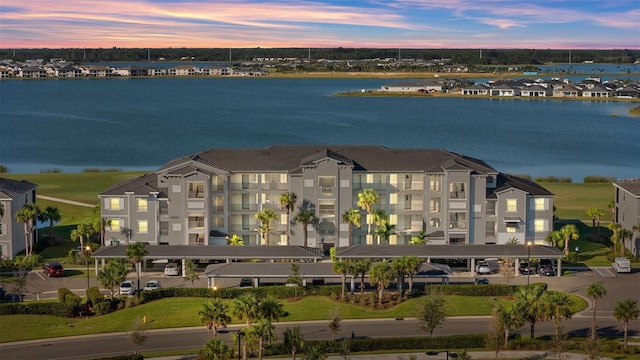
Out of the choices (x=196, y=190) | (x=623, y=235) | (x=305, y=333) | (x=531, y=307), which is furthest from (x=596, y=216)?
(x=305, y=333)

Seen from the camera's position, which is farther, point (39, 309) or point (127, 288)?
point (127, 288)

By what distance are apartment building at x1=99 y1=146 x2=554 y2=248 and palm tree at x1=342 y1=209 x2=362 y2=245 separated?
1.86 ft

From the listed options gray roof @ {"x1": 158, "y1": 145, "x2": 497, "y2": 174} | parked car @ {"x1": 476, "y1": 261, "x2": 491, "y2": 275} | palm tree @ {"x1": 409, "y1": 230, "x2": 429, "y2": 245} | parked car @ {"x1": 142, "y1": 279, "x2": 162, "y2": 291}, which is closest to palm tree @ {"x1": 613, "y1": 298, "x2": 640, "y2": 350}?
parked car @ {"x1": 476, "y1": 261, "x2": 491, "y2": 275}

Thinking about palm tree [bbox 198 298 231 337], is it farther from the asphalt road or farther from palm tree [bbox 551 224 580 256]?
palm tree [bbox 551 224 580 256]

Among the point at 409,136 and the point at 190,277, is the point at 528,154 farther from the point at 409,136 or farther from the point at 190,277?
the point at 190,277

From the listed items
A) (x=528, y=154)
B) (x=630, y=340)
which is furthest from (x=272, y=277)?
(x=528, y=154)

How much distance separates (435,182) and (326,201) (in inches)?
335

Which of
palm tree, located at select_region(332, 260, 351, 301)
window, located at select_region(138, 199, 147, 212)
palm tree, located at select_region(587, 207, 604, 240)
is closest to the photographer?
palm tree, located at select_region(332, 260, 351, 301)

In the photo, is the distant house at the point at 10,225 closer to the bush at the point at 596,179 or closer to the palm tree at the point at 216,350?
the palm tree at the point at 216,350

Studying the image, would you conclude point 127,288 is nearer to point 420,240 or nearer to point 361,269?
point 361,269

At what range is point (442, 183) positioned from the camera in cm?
6831

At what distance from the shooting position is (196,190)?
67.8 m

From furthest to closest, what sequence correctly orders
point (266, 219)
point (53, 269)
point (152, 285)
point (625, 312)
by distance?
1. point (266, 219)
2. point (53, 269)
3. point (152, 285)
4. point (625, 312)

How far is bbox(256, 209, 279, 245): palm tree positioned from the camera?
66.6m
